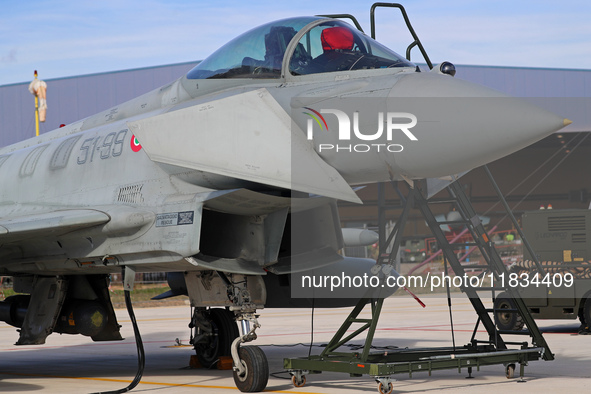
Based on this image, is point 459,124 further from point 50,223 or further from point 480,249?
point 50,223

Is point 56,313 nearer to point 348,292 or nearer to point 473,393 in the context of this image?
point 348,292

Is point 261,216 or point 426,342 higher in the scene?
point 261,216

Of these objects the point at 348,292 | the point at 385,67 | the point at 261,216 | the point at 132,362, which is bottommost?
the point at 132,362

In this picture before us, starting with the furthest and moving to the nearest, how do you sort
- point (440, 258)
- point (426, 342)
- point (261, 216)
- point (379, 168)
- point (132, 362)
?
point (440, 258) → point (426, 342) → point (132, 362) → point (261, 216) → point (379, 168)

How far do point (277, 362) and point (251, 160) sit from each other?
502 centimetres

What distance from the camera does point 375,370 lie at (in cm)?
693

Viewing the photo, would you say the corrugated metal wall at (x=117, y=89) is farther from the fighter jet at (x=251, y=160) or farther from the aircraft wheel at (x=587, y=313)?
the fighter jet at (x=251, y=160)

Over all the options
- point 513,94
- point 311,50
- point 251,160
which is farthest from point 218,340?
A: point 513,94

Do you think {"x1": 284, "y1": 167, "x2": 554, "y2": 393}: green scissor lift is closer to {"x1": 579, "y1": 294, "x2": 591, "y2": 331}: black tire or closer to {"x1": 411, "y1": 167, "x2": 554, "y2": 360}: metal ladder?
{"x1": 411, "y1": 167, "x2": 554, "y2": 360}: metal ladder

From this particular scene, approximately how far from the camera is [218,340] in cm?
1020

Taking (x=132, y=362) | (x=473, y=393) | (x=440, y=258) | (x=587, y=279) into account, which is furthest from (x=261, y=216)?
(x=440, y=258)

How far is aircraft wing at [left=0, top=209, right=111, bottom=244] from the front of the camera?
7.59 meters

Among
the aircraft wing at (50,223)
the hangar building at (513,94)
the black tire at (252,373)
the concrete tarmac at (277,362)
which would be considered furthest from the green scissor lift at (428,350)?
the hangar building at (513,94)

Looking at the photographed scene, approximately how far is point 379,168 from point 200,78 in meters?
2.43
